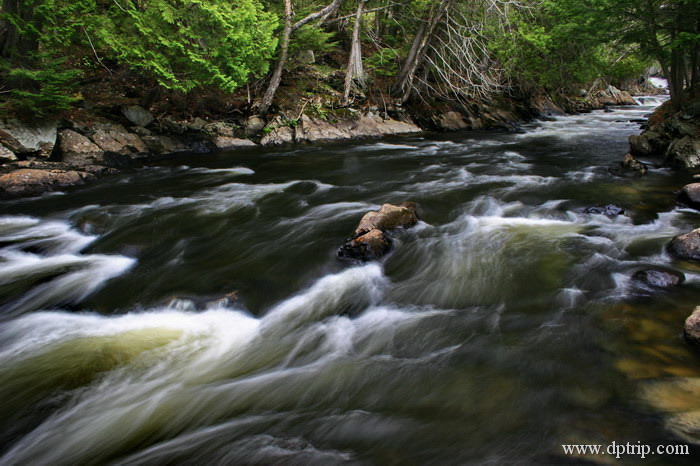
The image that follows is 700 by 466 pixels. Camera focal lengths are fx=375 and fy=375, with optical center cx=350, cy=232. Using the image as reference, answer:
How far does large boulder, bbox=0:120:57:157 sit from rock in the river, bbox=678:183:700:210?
13.4 m

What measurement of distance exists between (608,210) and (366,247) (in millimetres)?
4055

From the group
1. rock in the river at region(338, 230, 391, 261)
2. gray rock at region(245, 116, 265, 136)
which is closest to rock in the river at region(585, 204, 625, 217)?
rock in the river at region(338, 230, 391, 261)

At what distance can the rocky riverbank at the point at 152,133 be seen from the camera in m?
8.59

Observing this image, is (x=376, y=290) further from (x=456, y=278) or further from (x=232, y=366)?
(x=232, y=366)

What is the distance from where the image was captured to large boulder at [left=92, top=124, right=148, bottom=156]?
10.3 meters

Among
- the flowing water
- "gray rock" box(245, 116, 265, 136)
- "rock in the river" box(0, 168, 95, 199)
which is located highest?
"gray rock" box(245, 116, 265, 136)

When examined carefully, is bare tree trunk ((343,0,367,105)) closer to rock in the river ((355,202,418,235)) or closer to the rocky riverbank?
the rocky riverbank

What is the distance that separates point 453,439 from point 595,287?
103 inches

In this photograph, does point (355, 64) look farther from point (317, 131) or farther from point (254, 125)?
point (254, 125)

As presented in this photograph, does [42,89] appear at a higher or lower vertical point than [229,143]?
higher

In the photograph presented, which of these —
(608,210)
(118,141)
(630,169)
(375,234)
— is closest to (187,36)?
(118,141)

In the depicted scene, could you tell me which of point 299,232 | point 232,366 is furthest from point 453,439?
point 299,232

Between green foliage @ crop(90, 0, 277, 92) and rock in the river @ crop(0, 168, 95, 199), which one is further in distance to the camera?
green foliage @ crop(90, 0, 277, 92)

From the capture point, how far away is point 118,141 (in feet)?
35.0
